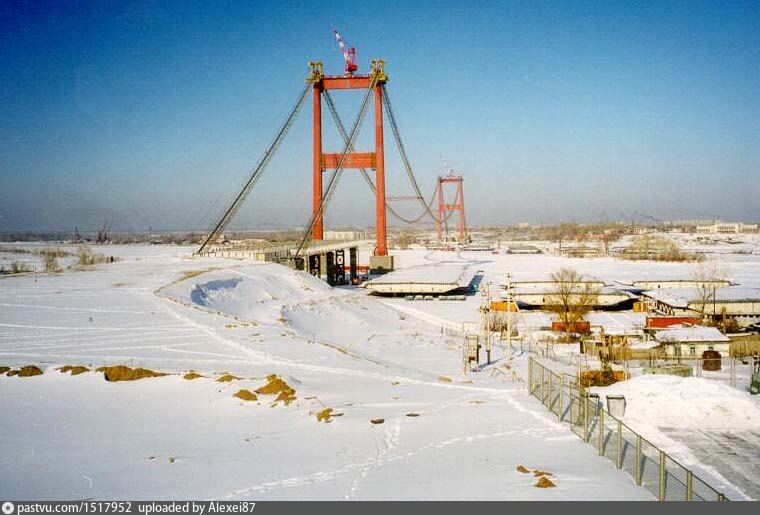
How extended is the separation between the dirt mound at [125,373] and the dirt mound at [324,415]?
12.3 feet

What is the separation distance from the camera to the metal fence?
17.4ft

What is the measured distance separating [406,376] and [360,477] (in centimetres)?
633

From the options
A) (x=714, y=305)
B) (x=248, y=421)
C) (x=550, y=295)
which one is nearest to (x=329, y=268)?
(x=550, y=295)

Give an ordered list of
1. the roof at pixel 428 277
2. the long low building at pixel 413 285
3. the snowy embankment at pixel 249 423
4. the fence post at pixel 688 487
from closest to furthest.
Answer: the fence post at pixel 688 487, the snowy embankment at pixel 249 423, the long low building at pixel 413 285, the roof at pixel 428 277

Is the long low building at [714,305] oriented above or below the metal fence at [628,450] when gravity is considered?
below

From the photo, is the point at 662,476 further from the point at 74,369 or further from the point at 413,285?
the point at 413,285

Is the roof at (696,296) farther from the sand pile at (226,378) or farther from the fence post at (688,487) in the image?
the fence post at (688,487)

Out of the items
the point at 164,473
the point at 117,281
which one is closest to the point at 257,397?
the point at 164,473

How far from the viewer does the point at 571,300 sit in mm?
27469

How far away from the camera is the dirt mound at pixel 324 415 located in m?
8.02

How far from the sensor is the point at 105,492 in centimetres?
552

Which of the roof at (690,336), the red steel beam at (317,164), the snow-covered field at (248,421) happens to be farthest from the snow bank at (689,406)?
the red steel beam at (317,164)

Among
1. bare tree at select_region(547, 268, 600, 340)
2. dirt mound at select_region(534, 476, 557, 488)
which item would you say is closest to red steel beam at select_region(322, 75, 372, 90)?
bare tree at select_region(547, 268, 600, 340)

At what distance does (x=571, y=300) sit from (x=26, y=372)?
77.9 feet
